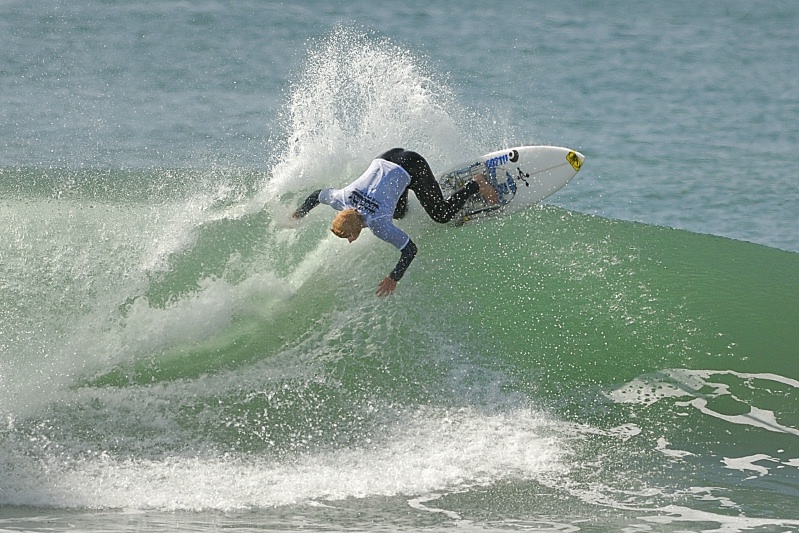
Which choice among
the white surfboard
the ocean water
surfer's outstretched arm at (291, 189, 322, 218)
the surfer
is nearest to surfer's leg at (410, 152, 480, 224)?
Answer: the surfer

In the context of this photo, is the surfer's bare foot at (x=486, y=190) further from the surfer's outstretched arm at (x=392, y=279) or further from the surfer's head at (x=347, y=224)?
the surfer's head at (x=347, y=224)

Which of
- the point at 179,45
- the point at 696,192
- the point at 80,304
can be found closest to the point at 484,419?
the point at 80,304

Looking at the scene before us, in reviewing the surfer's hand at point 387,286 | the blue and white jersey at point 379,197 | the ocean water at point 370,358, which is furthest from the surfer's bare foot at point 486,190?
the surfer's hand at point 387,286

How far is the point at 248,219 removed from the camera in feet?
28.9

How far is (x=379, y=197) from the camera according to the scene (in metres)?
6.97

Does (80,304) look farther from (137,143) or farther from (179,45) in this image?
(179,45)

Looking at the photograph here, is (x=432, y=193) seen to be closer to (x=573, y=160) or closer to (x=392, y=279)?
(x=392, y=279)

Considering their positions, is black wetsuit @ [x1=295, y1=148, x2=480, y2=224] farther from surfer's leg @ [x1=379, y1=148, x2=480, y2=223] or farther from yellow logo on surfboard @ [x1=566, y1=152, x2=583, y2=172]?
yellow logo on surfboard @ [x1=566, y1=152, x2=583, y2=172]

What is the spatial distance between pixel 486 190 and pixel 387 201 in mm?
1190

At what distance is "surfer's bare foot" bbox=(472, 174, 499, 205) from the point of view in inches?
310

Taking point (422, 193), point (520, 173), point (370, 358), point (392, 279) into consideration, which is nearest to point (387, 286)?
point (392, 279)

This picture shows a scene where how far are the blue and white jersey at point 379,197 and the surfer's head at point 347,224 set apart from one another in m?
0.24

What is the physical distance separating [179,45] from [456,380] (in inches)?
634

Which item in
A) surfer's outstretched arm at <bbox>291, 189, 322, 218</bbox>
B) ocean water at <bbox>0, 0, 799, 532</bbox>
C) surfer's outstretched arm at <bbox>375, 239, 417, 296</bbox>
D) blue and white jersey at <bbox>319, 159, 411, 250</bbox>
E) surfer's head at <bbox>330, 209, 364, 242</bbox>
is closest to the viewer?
ocean water at <bbox>0, 0, 799, 532</bbox>
